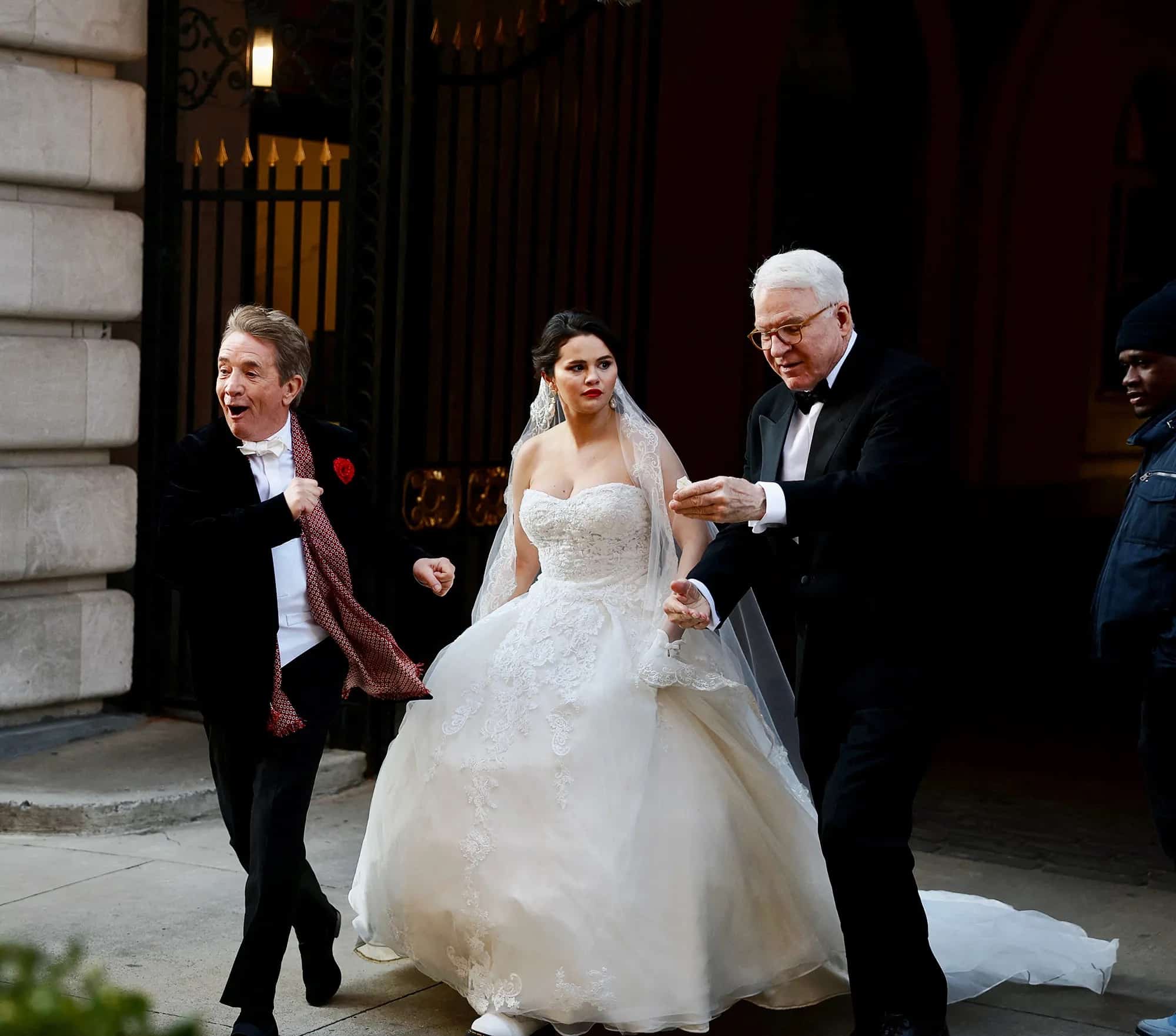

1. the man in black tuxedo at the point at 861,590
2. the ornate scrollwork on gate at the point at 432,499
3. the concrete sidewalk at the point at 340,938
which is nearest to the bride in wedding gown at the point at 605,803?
the concrete sidewalk at the point at 340,938

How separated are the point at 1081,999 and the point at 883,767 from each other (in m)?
1.18

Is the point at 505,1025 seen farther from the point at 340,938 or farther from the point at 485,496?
the point at 485,496

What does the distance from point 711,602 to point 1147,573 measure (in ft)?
3.54

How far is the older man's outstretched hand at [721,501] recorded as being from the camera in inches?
153

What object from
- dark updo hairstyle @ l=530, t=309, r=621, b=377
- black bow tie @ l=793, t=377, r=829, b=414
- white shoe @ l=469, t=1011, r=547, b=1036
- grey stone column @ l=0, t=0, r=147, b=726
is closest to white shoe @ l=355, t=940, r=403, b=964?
white shoe @ l=469, t=1011, r=547, b=1036

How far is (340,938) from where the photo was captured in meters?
5.00

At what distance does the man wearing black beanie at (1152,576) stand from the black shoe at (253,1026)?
2184mm

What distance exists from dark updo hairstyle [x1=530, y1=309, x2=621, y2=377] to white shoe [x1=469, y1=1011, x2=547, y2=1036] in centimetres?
178

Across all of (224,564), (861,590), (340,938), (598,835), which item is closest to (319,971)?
(340,938)

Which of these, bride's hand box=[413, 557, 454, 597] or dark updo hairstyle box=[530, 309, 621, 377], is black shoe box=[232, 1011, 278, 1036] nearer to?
bride's hand box=[413, 557, 454, 597]

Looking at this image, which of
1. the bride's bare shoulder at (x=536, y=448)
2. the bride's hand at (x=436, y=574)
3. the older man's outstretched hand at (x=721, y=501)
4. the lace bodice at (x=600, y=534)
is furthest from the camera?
the bride's bare shoulder at (x=536, y=448)

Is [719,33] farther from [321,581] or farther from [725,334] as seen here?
[321,581]

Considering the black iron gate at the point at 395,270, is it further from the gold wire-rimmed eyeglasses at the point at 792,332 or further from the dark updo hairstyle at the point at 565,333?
the gold wire-rimmed eyeglasses at the point at 792,332

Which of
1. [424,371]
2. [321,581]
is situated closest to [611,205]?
[424,371]
